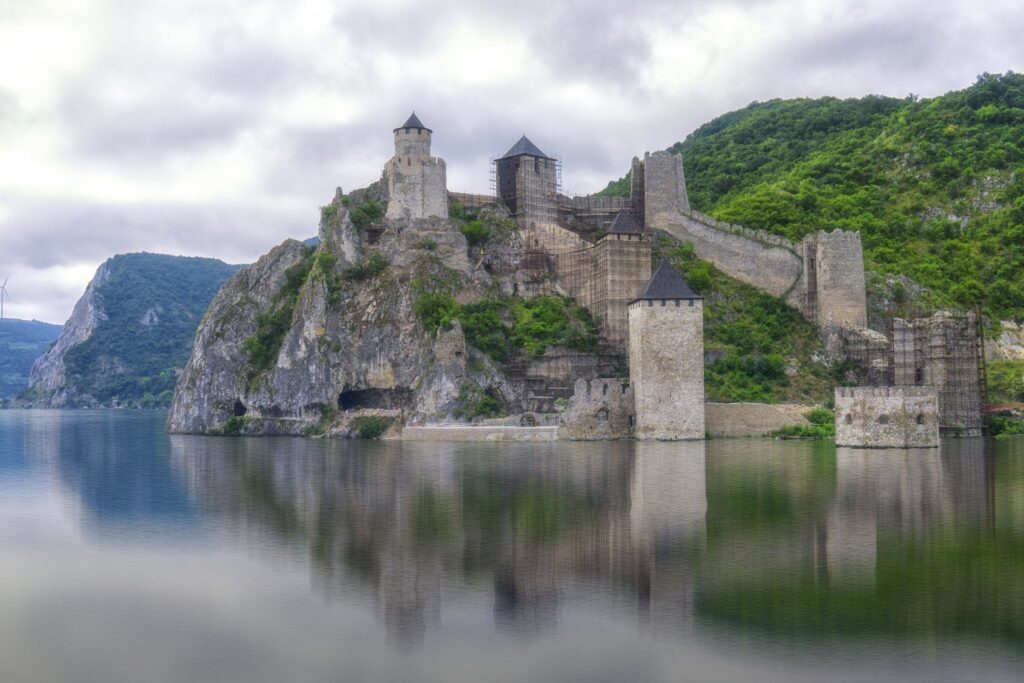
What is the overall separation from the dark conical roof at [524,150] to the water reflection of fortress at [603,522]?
26.8m

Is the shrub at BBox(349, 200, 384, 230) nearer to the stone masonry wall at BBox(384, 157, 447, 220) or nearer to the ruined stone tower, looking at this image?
the stone masonry wall at BBox(384, 157, 447, 220)

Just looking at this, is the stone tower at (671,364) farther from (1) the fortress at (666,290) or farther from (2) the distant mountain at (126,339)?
(2) the distant mountain at (126,339)

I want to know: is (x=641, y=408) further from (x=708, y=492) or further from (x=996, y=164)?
(x=996, y=164)

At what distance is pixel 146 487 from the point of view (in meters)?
27.3

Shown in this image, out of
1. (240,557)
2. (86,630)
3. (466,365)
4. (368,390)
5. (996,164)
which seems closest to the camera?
(86,630)

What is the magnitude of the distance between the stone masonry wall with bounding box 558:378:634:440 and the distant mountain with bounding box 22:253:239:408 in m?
87.0

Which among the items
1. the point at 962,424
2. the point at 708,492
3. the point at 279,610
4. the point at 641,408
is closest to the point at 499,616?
the point at 279,610

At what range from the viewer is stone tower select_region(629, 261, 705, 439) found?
126 ft

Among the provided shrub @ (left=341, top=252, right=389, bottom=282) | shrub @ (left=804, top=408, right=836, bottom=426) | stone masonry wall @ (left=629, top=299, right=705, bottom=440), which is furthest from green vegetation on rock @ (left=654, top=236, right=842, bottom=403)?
shrub @ (left=341, top=252, right=389, bottom=282)

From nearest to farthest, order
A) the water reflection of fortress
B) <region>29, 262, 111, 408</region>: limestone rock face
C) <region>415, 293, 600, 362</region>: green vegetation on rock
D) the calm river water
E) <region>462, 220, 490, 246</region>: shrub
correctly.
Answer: the calm river water, the water reflection of fortress, <region>415, 293, 600, 362</region>: green vegetation on rock, <region>462, 220, 490, 246</region>: shrub, <region>29, 262, 111, 408</region>: limestone rock face

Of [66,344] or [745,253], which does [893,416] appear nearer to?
[745,253]

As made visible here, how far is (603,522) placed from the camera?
60.6 ft

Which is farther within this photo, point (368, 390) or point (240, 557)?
point (368, 390)

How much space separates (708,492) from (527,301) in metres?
29.0
